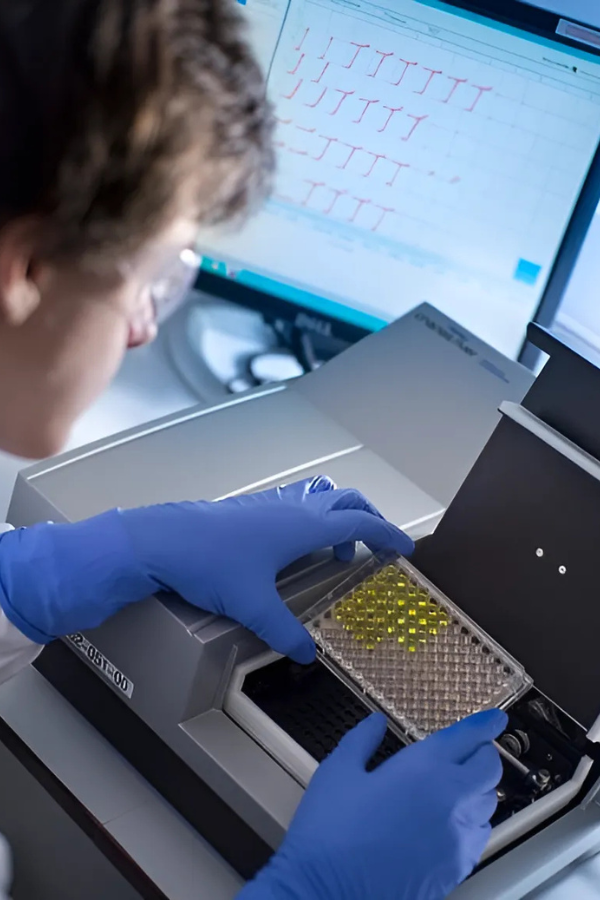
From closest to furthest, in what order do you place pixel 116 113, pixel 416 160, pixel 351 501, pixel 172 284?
pixel 116 113 → pixel 172 284 → pixel 351 501 → pixel 416 160

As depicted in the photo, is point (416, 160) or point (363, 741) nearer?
point (363, 741)

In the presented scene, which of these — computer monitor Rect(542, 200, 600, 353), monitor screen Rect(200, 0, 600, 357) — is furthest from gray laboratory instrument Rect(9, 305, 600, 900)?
computer monitor Rect(542, 200, 600, 353)

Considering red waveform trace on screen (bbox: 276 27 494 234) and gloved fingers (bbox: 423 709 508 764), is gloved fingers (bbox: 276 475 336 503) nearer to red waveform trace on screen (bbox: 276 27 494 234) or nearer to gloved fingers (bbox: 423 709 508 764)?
gloved fingers (bbox: 423 709 508 764)

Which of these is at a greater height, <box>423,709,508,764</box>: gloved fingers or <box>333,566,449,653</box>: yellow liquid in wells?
<box>333,566,449,653</box>: yellow liquid in wells

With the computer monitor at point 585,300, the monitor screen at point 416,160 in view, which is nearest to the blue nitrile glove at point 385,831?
the monitor screen at point 416,160

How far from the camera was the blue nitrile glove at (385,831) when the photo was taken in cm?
75

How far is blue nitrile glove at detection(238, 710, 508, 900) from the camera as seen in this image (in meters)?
0.75

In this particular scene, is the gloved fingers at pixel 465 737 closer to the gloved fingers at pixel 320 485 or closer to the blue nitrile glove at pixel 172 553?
the blue nitrile glove at pixel 172 553

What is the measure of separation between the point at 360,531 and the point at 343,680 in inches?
5.4

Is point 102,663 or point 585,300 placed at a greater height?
point 585,300

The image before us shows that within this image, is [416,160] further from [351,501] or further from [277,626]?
[277,626]

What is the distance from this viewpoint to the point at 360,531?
0.91 meters

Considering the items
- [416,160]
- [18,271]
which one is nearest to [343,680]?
[18,271]

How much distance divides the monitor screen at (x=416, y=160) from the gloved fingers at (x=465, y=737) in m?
0.68
